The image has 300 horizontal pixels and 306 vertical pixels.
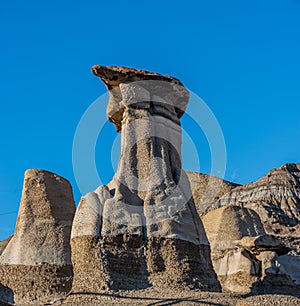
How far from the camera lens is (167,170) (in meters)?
21.6

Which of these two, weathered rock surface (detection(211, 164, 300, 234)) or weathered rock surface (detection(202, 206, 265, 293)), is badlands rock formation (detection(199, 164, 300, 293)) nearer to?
weathered rock surface (detection(202, 206, 265, 293))

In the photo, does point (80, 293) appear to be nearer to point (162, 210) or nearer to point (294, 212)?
point (162, 210)

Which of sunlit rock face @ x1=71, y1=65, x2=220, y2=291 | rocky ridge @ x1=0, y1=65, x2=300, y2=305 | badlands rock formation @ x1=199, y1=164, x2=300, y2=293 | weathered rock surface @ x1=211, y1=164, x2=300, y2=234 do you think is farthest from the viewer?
weathered rock surface @ x1=211, y1=164, x2=300, y2=234

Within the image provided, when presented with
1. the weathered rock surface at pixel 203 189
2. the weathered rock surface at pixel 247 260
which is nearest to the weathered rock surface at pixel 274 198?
the weathered rock surface at pixel 203 189

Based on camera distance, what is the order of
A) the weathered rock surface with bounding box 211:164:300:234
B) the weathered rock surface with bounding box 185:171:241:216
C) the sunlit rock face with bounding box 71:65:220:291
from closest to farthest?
the sunlit rock face with bounding box 71:65:220:291 < the weathered rock surface with bounding box 185:171:241:216 < the weathered rock surface with bounding box 211:164:300:234

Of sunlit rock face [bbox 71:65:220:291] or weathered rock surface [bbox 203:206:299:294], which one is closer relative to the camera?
sunlit rock face [bbox 71:65:220:291]

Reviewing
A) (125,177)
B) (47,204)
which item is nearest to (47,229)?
(47,204)

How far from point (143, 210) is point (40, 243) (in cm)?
800

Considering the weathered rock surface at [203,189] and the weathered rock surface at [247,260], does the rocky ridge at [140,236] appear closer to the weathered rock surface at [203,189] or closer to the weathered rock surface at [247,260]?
the weathered rock surface at [247,260]

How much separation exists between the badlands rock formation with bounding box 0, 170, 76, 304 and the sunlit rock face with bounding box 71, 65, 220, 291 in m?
6.14

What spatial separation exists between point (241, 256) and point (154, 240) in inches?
333

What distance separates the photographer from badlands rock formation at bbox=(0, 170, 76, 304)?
25.6 meters

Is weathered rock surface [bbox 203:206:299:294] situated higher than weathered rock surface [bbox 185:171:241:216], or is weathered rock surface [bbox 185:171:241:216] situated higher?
weathered rock surface [bbox 185:171:241:216]

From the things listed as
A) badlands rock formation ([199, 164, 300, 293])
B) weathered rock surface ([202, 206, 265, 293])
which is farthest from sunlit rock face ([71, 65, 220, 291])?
badlands rock formation ([199, 164, 300, 293])
